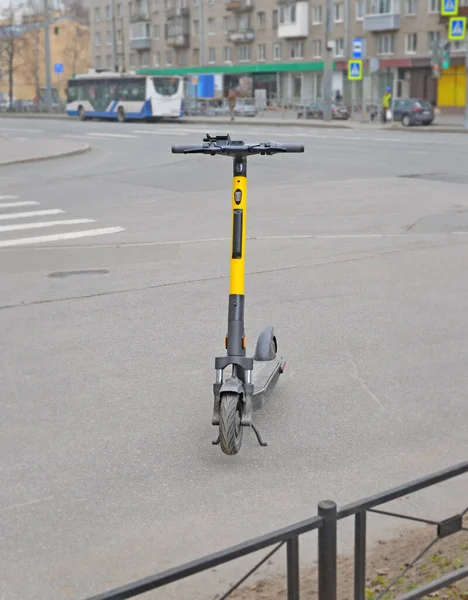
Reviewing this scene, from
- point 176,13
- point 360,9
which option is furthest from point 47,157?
point 176,13

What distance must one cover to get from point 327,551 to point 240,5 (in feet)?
274

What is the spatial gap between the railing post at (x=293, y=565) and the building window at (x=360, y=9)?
7255cm

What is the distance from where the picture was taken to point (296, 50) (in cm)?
7750

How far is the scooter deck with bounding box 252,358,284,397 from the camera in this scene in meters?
5.50

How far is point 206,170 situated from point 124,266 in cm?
1243

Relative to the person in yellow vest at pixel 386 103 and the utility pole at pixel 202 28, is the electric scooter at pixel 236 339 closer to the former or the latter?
the person in yellow vest at pixel 386 103

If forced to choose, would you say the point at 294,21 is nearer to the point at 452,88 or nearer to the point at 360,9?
the point at 360,9

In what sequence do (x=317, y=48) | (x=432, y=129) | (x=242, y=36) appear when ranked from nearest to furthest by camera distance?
(x=432, y=129) < (x=317, y=48) < (x=242, y=36)

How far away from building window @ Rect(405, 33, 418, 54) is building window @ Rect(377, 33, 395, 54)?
150cm

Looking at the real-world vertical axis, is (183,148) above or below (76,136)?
below

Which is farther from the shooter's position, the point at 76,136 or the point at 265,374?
the point at 76,136

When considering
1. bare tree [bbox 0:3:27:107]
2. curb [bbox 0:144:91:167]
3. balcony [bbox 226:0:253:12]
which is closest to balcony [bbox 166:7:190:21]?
balcony [bbox 226:0:253:12]

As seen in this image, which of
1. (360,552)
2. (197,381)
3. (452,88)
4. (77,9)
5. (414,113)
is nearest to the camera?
(360,552)

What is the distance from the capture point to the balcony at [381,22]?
220ft
